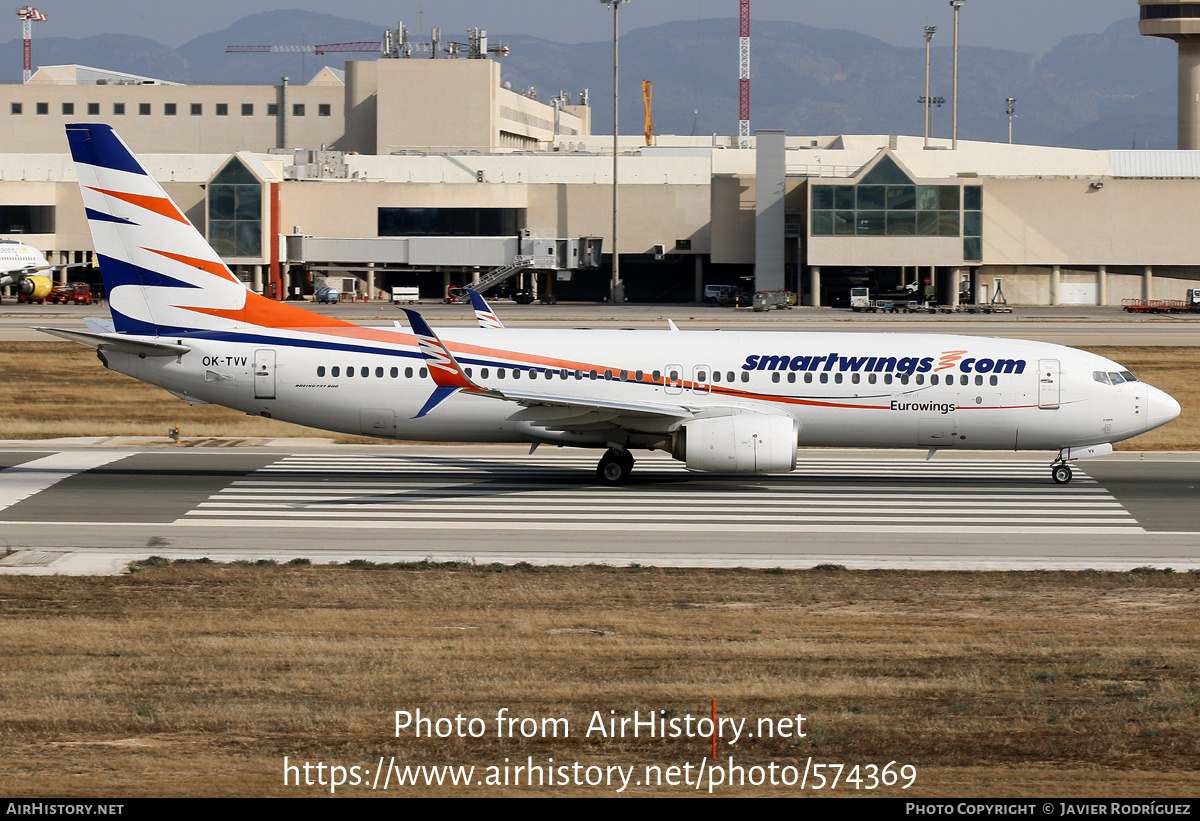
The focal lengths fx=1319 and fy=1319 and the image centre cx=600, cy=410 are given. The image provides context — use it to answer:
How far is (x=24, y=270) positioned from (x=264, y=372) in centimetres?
7670

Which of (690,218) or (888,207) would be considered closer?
(888,207)

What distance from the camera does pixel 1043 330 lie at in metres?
77.8

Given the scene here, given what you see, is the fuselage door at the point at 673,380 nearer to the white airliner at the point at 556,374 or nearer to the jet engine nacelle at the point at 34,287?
the white airliner at the point at 556,374

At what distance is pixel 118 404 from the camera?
1981 inches

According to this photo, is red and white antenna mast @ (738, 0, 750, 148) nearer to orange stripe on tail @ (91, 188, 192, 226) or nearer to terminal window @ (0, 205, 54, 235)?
terminal window @ (0, 205, 54, 235)

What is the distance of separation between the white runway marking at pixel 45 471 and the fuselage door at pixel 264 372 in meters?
5.71

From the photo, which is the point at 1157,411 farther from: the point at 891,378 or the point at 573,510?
the point at 573,510

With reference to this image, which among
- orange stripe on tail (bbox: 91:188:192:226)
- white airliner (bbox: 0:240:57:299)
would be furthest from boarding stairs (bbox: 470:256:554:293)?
orange stripe on tail (bbox: 91:188:192:226)

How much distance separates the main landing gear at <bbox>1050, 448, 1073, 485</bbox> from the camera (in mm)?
35375

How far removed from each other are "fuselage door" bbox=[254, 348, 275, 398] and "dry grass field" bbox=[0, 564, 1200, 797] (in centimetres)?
1050

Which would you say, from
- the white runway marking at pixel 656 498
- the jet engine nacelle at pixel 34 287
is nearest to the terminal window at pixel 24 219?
the jet engine nacelle at pixel 34 287

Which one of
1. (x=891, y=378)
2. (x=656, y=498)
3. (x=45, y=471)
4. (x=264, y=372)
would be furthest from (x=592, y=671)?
(x=45, y=471)

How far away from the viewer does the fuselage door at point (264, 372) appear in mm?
34250

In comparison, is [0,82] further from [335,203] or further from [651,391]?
[651,391]
